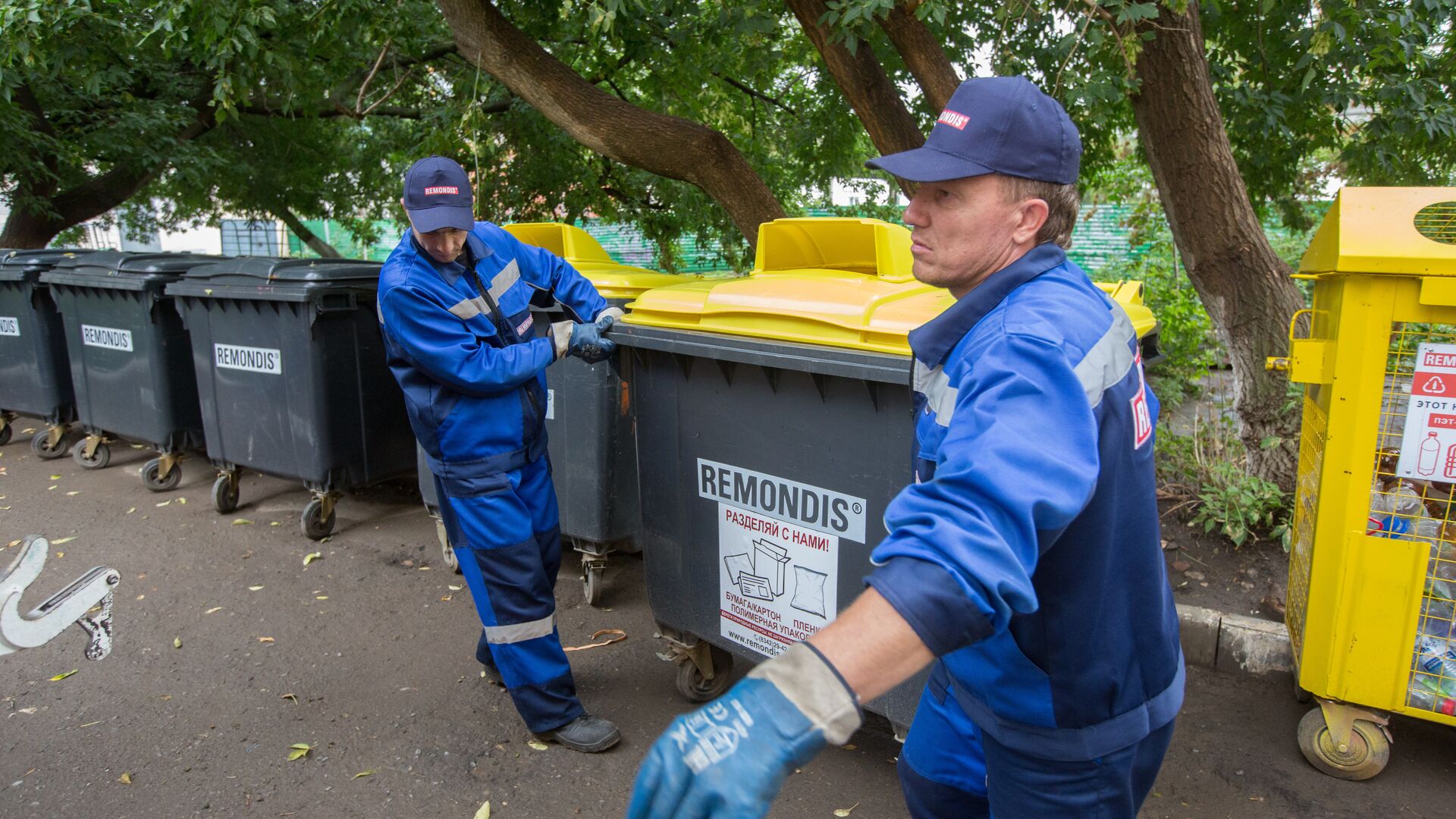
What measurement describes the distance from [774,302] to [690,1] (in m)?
3.20

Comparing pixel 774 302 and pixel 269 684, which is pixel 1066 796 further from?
pixel 269 684

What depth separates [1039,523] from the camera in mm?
1143

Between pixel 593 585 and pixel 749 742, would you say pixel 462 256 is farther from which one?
pixel 749 742

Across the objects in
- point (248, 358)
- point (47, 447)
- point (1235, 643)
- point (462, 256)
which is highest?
point (462, 256)

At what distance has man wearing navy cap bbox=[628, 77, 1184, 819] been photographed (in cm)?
106

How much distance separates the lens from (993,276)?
145cm

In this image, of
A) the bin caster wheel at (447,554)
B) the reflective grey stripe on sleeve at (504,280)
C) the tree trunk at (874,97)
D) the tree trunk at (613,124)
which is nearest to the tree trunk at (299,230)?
the tree trunk at (613,124)

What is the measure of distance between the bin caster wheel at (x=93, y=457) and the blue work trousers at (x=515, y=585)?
4.86 meters

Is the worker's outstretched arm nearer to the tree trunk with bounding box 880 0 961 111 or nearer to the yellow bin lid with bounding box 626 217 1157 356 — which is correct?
the yellow bin lid with bounding box 626 217 1157 356

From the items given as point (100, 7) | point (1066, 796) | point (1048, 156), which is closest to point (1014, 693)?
point (1066, 796)

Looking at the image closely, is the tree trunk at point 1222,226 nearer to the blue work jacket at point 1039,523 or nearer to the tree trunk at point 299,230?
the blue work jacket at point 1039,523

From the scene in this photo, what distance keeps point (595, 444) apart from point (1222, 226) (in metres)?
2.93

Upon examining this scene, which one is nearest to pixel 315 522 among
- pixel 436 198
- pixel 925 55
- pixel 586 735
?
pixel 586 735

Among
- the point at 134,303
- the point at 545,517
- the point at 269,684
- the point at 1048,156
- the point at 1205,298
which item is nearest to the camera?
the point at 1048,156
